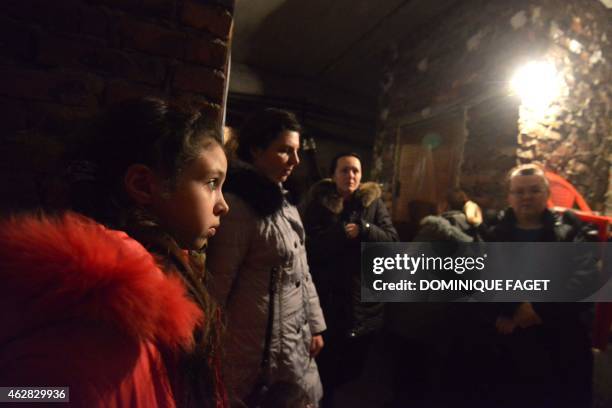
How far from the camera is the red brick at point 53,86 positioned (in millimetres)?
890

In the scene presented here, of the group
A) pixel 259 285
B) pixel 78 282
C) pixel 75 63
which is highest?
pixel 75 63

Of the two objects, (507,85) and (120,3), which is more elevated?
(507,85)

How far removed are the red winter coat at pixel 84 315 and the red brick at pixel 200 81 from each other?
0.68m

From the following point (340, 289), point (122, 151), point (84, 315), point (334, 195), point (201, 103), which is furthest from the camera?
point (334, 195)

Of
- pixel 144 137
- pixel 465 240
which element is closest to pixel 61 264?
pixel 144 137

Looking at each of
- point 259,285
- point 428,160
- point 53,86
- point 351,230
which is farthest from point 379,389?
point 53,86

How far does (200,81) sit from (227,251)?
2.03ft

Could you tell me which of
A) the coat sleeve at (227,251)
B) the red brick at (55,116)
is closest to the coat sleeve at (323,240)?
the coat sleeve at (227,251)

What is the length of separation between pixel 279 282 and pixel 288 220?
0.28 m

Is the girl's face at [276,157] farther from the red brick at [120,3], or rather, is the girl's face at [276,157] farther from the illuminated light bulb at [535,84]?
the illuminated light bulb at [535,84]

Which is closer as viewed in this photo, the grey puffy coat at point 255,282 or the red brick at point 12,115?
the red brick at point 12,115

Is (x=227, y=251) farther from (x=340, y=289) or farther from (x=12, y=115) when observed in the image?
(x=340, y=289)

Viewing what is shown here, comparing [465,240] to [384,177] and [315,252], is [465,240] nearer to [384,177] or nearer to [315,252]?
[315,252]

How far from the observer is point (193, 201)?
0.71 metres
